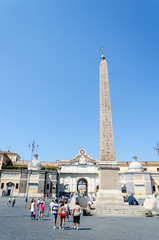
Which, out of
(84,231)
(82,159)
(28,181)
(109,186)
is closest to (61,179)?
(82,159)

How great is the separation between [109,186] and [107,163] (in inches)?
61.1

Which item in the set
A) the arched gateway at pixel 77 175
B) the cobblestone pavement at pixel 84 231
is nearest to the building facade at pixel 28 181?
the arched gateway at pixel 77 175

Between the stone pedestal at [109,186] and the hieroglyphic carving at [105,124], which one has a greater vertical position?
the hieroglyphic carving at [105,124]

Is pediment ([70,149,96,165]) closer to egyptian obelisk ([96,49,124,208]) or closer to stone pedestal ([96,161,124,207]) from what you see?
egyptian obelisk ([96,49,124,208])

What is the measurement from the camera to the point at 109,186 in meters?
12.0

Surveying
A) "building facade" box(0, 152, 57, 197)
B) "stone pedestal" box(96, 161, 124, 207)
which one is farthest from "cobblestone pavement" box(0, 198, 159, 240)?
"building facade" box(0, 152, 57, 197)

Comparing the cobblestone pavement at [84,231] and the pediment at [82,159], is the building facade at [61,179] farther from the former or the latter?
the cobblestone pavement at [84,231]

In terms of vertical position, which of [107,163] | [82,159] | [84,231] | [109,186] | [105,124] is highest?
[82,159]

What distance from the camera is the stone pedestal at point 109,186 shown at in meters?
11.5

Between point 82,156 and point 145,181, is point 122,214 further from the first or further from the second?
point 82,156

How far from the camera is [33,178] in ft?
115

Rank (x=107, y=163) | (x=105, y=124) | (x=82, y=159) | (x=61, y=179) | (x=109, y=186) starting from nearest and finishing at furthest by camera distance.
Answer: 1. (x=109, y=186)
2. (x=107, y=163)
3. (x=105, y=124)
4. (x=61, y=179)
5. (x=82, y=159)

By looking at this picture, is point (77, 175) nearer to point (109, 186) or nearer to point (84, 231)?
point (109, 186)

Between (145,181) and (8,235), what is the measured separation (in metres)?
36.3
